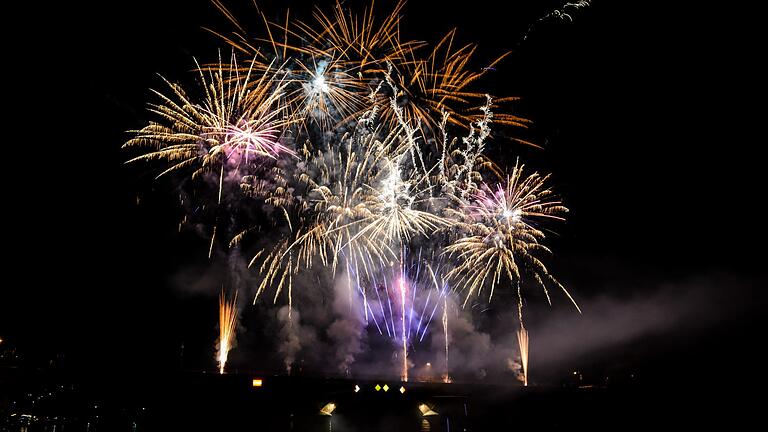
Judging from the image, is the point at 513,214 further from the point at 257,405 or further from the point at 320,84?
the point at 257,405

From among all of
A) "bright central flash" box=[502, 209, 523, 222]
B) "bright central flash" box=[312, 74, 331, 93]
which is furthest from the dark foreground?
"bright central flash" box=[312, 74, 331, 93]

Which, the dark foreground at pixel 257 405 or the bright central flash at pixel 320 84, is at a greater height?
the bright central flash at pixel 320 84

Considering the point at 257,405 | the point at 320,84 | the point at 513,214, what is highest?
the point at 320,84

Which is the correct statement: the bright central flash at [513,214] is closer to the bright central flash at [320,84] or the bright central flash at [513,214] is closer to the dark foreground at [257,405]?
the bright central flash at [320,84]

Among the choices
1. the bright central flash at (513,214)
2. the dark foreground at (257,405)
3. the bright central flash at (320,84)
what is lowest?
the dark foreground at (257,405)

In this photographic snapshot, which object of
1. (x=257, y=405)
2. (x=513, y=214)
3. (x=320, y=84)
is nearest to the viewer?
(x=320, y=84)

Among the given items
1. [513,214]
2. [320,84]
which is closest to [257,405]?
[513,214]

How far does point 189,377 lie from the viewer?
3148 cm

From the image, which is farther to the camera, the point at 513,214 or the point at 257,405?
the point at 257,405

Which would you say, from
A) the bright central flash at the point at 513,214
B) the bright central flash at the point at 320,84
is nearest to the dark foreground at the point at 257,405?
the bright central flash at the point at 513,214

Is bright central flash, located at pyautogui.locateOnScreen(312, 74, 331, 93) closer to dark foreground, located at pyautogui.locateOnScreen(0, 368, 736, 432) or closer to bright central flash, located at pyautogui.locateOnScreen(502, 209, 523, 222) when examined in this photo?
bright central flash, located at pyautogui.locateOnScreen(502, 209, 523, 222)

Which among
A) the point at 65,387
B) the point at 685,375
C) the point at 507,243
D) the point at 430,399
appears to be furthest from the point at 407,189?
the point at 685,375

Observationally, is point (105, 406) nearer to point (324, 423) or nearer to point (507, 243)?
point (324, 423)

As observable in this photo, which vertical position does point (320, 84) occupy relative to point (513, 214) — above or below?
above
